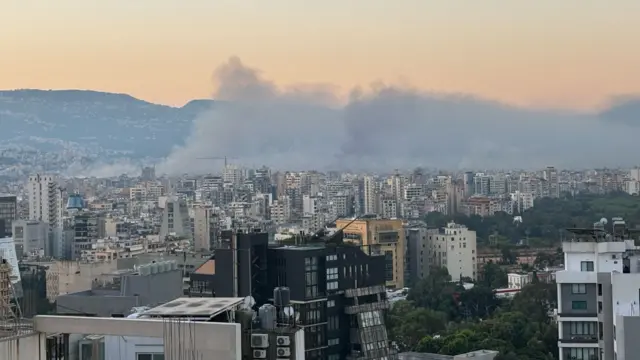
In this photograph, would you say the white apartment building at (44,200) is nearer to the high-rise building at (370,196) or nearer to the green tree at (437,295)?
the high-rise building at (370,196)

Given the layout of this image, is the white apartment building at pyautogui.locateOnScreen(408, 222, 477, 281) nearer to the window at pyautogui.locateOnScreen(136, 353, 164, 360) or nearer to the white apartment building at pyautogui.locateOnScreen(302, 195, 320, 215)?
the white apartment building at pyautogui.locateOnScreen(302, 195, 320, 215)

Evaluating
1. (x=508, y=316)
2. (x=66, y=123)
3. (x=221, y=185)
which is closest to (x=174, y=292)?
(x=508, y=316)

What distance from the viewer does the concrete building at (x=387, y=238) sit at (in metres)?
27.1

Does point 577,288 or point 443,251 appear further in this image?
point 443,251

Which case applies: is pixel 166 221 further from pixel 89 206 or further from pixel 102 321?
pixel 102 321

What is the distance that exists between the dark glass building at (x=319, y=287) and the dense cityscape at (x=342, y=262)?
0.06 ft

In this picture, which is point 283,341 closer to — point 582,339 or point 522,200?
point 582,339

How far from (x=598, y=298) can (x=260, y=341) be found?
4.30 m

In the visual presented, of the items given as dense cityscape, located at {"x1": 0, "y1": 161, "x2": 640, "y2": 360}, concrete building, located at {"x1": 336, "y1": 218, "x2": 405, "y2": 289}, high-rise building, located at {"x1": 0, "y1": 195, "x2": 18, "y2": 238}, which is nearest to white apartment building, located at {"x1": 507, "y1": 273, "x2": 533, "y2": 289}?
dense cityscape, located at {"x1": 0, "y1": 161, "x2": 640, "y2": 360}

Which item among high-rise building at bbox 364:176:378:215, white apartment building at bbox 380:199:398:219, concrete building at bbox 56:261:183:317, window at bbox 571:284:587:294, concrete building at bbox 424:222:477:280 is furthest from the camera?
high-rise building at bbox 364:176:378:215

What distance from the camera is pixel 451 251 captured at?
30.1 metres

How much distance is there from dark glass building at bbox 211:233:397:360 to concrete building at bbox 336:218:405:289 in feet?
50.6

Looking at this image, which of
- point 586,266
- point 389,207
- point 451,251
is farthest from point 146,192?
point 586,266

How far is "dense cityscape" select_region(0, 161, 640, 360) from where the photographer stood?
674cm
